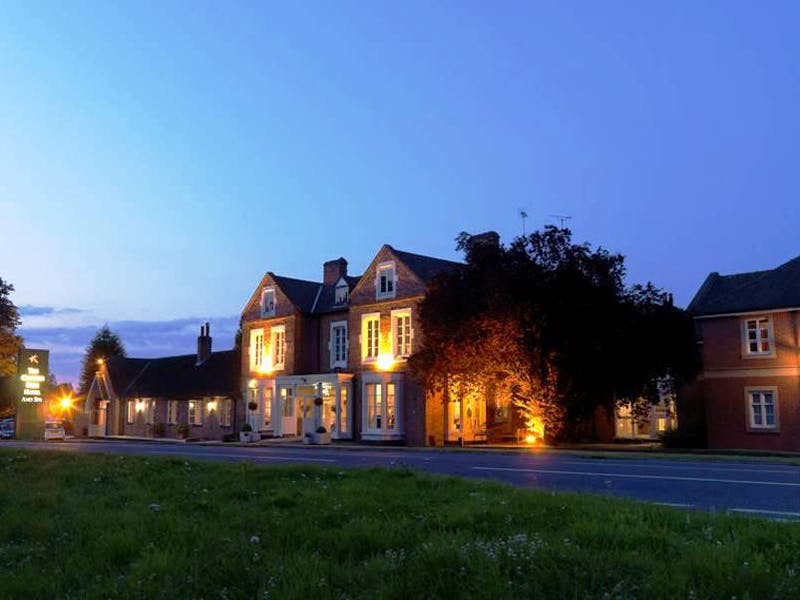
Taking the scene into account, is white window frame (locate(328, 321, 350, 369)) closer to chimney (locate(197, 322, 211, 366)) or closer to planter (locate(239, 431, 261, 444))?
planter (locate(239, 431, 261, 444))

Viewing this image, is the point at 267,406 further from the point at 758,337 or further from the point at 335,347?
the point at 758,337

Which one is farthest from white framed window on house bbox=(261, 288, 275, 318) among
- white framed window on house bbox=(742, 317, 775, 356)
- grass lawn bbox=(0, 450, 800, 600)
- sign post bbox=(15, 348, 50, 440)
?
grass lawn bbox=(0, 450, 800, 600)

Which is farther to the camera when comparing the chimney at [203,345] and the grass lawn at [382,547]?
the chimney at [203,345]

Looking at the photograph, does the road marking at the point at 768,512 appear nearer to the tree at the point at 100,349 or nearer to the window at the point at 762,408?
the window at the point at 762,408

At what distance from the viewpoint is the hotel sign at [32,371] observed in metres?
37.8

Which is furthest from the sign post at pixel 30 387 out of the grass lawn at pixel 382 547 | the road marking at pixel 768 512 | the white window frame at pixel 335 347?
the road marking at pixel 768 512

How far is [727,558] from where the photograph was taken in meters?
5.88

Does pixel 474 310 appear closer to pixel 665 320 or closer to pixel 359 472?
pixel 665 320

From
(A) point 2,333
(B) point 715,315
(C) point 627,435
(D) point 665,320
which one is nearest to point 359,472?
(D) point 665,320

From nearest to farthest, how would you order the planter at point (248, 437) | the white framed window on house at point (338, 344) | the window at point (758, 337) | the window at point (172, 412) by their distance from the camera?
the window at point (758, 337) → the planter at point (248, 437) → the white framed window on house at point (338, 344) → the window at point (172, 412)

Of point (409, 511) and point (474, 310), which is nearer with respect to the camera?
point (409, 511)

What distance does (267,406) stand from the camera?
47.7 meters

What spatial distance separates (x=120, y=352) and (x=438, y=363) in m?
77.7

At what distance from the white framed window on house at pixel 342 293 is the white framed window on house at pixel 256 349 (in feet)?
20.2
